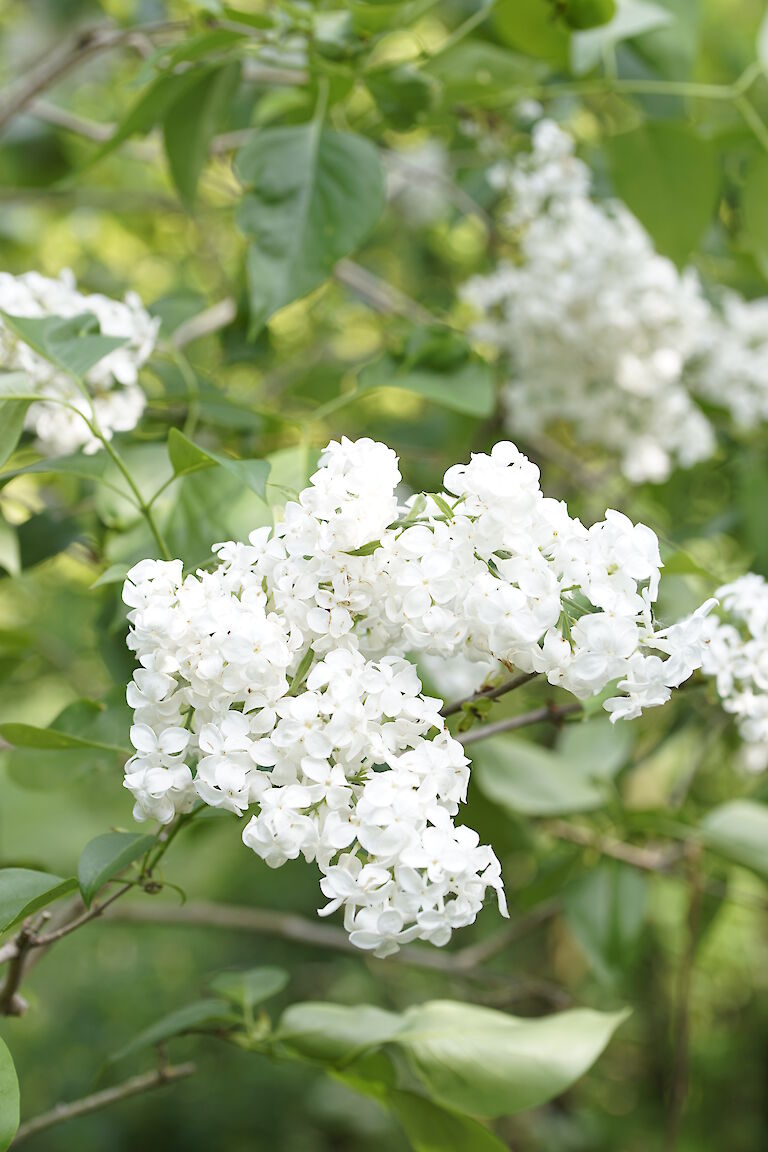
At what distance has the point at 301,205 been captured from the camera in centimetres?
75

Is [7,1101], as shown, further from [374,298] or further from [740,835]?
[374,298]

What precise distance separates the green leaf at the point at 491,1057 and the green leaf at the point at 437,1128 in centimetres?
1

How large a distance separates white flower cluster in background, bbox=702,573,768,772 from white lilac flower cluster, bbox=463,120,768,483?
0.43 metres

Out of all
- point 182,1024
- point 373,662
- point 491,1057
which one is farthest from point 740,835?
point 373,662

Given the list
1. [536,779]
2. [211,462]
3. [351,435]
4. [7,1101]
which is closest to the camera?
[7,1101]

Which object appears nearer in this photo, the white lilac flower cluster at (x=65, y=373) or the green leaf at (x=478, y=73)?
the white lilac flower cluster at (x=65, y=373)

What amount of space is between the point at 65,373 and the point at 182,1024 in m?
0.36

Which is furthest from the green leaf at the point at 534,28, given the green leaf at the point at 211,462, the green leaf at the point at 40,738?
the green leaf at the point at 40,738

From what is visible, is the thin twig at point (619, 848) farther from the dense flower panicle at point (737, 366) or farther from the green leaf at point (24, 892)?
the green leaf at point (24, 892)

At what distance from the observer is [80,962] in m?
2.21

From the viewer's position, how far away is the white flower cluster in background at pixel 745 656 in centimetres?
57

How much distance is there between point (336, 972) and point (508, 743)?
1.50m

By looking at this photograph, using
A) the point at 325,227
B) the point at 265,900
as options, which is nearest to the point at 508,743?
the point at 325,227

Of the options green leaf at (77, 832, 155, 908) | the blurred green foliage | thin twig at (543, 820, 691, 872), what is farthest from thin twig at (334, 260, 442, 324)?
green leaf at (77, 832, 155, 908)
